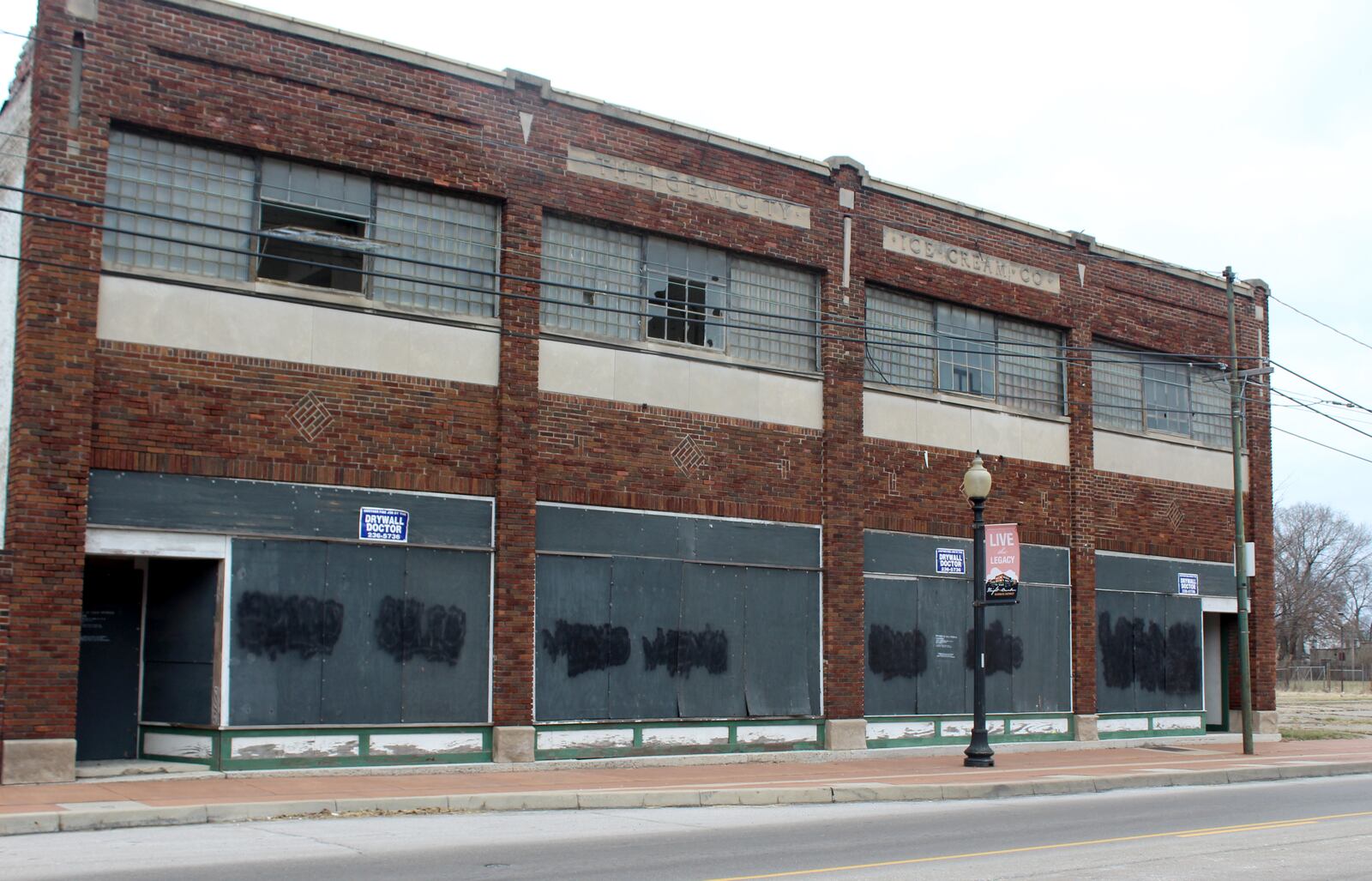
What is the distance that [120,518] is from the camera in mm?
16547

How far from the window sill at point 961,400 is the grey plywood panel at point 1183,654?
488 cm

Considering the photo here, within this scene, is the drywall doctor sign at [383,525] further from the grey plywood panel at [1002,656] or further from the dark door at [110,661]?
the grey plywood panel at [1002,656]

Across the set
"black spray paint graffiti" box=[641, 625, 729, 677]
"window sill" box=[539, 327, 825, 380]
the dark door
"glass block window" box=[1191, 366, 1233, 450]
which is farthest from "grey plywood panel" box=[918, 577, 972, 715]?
the dark door

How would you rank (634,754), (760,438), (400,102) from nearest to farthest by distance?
(400,102) → (634,754) → (760,438)

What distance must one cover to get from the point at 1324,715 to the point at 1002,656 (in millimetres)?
25312

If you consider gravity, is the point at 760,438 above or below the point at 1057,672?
above

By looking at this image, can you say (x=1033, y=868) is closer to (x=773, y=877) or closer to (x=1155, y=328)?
(x=773, y=877)

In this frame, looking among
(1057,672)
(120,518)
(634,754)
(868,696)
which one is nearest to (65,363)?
(120,518)

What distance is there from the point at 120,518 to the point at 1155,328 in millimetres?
20198

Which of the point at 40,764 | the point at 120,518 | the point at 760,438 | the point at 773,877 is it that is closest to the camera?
the point at 773,877

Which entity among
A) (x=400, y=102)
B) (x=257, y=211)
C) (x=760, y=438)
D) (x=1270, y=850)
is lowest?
(x=1270, y=850)

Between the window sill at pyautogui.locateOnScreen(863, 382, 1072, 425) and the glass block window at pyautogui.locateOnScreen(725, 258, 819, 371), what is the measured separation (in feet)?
4.52

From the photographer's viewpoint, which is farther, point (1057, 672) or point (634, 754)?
point (1057, 672)

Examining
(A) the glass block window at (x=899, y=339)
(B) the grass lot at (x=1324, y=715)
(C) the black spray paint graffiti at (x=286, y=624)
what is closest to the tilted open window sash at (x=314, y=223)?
(C) the black spray paint graffiti at (x=286, y=624)
